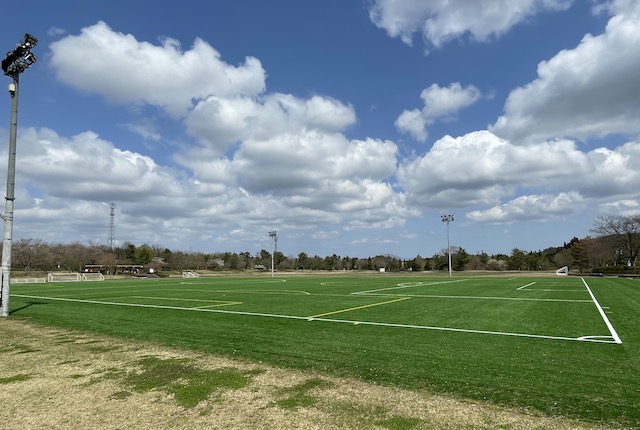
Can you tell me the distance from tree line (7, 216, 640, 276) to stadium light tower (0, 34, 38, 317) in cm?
7451

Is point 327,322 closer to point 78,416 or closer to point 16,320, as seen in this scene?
point 78,416

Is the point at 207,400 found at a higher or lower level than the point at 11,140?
lower

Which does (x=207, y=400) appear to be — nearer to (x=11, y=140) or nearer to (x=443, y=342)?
(x=443, y=342)

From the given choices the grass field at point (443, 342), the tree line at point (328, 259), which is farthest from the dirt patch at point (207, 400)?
the tree line at point (328, 259)

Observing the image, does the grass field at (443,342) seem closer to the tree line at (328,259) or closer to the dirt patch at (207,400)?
the dirt patch at (207,400)

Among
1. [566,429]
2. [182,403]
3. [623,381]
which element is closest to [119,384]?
[182,403]

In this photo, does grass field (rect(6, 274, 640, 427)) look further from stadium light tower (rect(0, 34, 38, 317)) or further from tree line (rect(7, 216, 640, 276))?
tree line (rect(7, 216, 640, 276))

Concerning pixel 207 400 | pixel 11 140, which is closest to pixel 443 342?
pixel 207 400

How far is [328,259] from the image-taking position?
154 meters

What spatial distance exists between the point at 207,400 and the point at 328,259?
149244mm

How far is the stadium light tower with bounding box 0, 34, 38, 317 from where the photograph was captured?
1533 centimetres

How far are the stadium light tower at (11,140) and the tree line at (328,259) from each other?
74.5 meters

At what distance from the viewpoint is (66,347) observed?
9.52 meters

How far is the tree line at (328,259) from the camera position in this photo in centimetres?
8894
